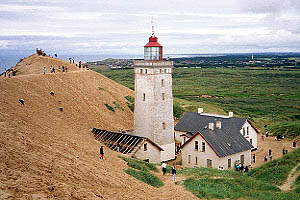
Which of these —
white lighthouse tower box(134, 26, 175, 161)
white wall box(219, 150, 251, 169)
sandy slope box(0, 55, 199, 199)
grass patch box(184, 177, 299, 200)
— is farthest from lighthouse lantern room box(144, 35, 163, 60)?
grass patch box(184, 177, 299, 200)

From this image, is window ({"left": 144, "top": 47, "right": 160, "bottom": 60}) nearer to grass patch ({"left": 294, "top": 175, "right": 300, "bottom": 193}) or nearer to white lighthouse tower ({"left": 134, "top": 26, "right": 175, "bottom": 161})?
white lighthouse tower ({"left": 134, "top": 26, "right": 175, "bottom": 161})

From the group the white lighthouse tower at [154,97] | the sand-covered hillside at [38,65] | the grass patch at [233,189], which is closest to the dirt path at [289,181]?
the grass patch at [233,189]

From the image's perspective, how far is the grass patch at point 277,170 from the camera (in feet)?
82.9

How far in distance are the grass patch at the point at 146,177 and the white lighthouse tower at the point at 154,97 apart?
1186 centimetres

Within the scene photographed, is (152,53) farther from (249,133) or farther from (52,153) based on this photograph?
(52,153)

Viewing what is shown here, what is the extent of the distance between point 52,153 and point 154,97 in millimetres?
15893

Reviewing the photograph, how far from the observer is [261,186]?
865 inches

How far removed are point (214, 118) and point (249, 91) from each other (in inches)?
2571

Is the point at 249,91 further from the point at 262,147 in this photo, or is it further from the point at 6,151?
the point at 6,151

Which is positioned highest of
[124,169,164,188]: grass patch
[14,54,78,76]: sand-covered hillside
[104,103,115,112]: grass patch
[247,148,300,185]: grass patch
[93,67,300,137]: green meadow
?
[14,54,78,76]: sand-covered hillside

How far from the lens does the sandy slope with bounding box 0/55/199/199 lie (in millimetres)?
14586

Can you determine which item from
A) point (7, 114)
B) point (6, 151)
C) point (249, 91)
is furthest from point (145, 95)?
point (249, 91)

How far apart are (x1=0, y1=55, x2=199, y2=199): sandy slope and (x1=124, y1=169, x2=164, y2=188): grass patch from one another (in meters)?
0.80

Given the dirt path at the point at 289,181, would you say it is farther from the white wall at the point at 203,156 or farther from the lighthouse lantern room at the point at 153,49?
the lighthouse lantern room at the point at 153,49
